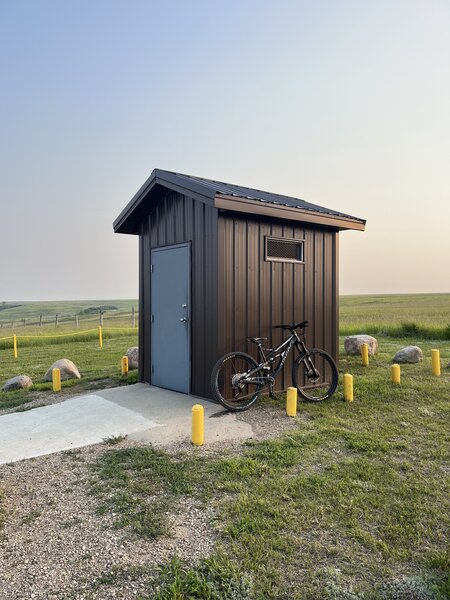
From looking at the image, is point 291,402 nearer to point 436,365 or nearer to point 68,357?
point 436,365

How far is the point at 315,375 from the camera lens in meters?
7.01

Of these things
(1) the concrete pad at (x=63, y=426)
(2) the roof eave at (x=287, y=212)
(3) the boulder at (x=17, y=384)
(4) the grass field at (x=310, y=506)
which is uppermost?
(2) the roof eave at (x=287, y=212)

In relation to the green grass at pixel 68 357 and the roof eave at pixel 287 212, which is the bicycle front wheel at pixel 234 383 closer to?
the roof eave at pixel 287 212

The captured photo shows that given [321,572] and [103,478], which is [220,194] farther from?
[321,572]

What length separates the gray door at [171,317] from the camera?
22.2 feet

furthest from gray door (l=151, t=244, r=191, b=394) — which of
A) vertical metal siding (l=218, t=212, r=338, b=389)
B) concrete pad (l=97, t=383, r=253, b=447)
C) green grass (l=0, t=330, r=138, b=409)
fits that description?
green grass (l=0, t=330, r=138, b=409)

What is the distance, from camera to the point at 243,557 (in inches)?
102

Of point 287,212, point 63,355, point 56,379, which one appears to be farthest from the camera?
point 63,355

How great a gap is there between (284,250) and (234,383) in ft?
8.19

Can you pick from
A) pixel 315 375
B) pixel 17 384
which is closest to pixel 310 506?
pixel 315 375

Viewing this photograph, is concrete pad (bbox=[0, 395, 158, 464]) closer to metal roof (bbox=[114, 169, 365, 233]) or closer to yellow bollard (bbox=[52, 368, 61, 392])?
yellow bollard (bbox=[52, 368, 61, 392])

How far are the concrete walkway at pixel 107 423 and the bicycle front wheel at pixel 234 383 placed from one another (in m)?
0.22

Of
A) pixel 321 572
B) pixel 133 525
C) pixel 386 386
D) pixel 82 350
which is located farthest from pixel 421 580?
pixel 82 350

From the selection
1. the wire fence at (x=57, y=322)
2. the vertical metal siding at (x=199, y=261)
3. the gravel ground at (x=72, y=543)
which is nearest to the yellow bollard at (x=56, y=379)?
the vertical metal siding at (x=199, y=261)
